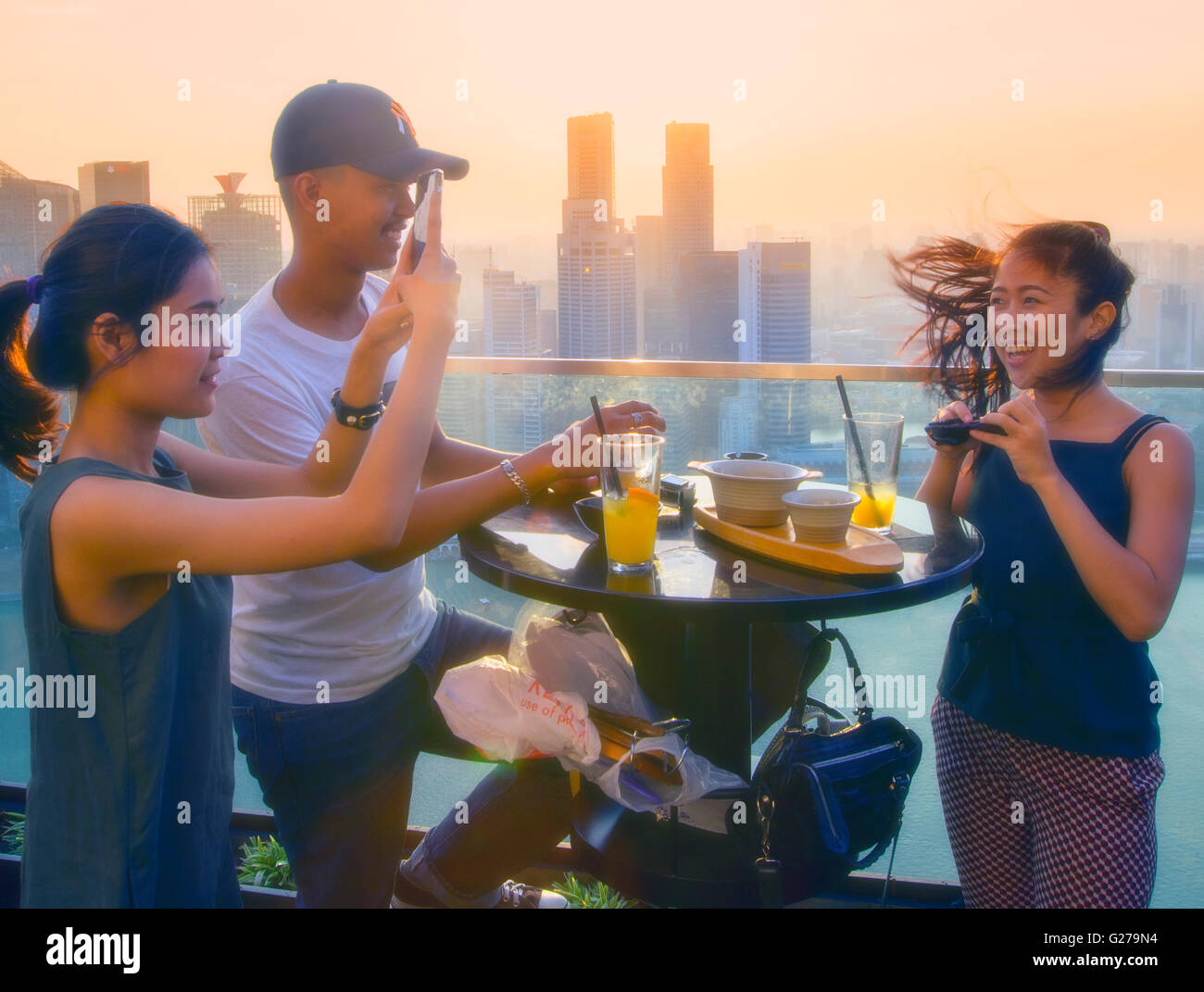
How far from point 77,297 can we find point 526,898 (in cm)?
162

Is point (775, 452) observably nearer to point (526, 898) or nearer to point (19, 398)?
point (526, 898)

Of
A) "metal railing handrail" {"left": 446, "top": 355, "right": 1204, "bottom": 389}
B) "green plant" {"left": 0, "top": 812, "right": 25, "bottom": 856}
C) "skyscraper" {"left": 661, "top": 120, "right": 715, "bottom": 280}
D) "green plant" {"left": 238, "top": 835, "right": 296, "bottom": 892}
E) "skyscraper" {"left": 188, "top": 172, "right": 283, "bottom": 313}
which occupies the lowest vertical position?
"green plant" {"left": 238, "top": 835, "right": 296, "bottom": 892}

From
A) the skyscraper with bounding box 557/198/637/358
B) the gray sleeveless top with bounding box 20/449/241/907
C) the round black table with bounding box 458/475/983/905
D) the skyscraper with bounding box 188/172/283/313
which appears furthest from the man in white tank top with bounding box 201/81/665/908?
the skyscraper with bounding box 557/198/637/358

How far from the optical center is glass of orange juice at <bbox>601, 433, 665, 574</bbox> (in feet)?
4.74

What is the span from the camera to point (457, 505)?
1562 mm

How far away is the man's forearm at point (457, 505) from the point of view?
154cm

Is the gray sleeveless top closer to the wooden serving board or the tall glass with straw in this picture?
the wooden serving board

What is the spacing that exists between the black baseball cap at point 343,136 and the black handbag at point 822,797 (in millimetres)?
1183

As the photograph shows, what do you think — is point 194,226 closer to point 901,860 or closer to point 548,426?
point 548,426

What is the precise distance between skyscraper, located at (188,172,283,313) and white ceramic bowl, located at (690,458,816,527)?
1440mm

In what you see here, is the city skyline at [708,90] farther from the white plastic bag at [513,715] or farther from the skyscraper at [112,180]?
the white plastic bag at [513,715]

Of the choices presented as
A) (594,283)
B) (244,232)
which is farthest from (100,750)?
(594,283)
